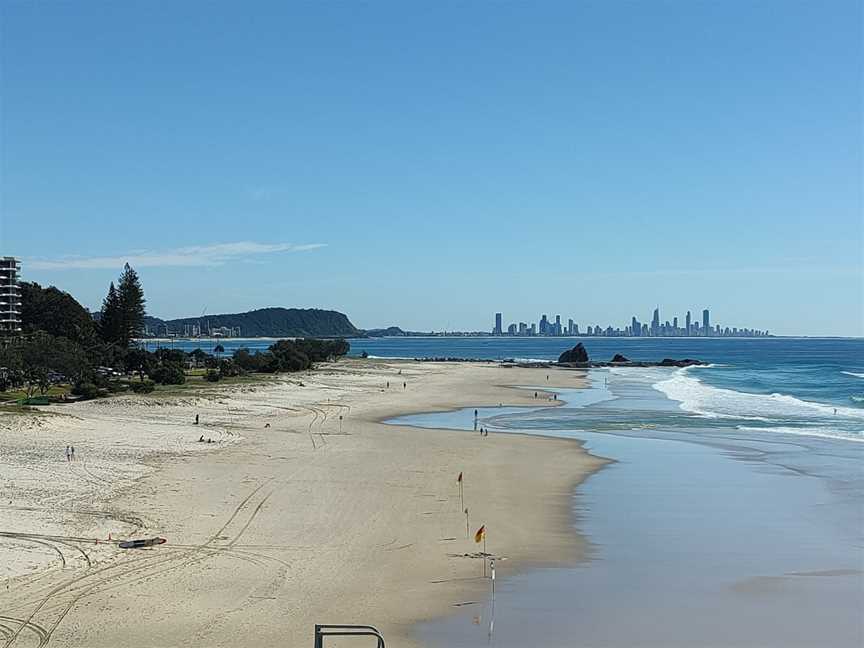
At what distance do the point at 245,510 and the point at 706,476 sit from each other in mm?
14730

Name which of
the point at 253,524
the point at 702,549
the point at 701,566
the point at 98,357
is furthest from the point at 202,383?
the point at 701,566

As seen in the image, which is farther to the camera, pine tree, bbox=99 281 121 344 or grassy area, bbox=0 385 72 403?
pine tree, bbox=99 281 121 344

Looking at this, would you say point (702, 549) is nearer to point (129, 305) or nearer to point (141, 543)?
point (141, 543)

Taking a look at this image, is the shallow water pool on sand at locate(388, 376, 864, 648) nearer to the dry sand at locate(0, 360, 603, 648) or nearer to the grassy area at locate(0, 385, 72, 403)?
the dry sand at locate(0, 360, 603, 648)

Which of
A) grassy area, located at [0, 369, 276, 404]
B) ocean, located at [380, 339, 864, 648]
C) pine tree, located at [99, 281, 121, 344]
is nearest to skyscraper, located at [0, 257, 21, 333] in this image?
pine tree, located at [99, 281, 121, 344]

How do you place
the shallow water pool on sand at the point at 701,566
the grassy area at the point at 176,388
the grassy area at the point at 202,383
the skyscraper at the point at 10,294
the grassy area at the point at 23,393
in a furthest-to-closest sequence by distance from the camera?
the skyscraper at the point at 10,294 → the grassy area at the point at 202,383 → the grassy area at the point at 23,393 → the grassy area at the point at 176,388 → the shallow water pool on sand at the point at 701,566

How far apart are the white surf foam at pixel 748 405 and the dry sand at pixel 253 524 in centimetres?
1740

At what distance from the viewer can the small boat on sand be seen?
17.4m

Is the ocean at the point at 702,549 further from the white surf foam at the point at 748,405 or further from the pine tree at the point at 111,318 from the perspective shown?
the pine tree at the point at 111,318

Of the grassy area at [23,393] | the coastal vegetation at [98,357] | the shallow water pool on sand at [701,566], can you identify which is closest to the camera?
the shallow water pool on sand at [701,566]

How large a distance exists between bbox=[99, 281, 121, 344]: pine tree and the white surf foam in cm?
4837

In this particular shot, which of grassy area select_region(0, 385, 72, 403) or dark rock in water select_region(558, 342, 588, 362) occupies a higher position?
dark rock in water select_region(558, 342, 588, 362)

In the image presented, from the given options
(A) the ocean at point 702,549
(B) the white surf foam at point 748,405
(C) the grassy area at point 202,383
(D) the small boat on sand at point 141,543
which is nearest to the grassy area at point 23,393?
(C) the grassy area at point 202,383

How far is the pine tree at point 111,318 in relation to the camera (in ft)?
270
